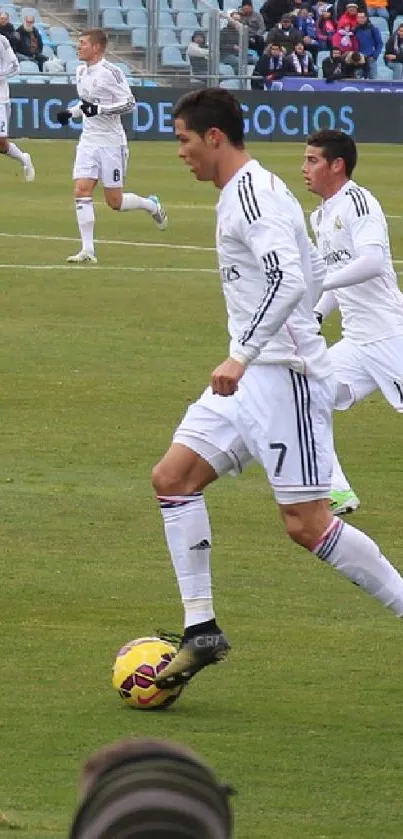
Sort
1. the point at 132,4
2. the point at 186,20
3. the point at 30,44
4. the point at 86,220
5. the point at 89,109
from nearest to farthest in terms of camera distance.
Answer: the point at 86,220 → the point at 89,109 → the point at 30,44 → the point at 186,20 → the point at 132,4

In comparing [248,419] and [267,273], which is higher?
[267,273]

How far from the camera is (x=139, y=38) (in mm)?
44156

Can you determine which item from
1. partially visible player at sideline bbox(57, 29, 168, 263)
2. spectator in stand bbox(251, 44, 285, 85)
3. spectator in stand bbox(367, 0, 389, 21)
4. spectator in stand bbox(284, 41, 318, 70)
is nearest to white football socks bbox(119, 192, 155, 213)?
partially visible player at sideline bbox(57, 29, 168, 263)

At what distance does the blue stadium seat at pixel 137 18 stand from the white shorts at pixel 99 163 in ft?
77.1

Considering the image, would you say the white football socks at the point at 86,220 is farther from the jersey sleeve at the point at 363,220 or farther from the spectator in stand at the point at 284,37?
the spectator in stand at the point at 284,37

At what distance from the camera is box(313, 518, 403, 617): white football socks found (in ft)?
21.0

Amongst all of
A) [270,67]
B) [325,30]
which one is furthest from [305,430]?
[325,30]

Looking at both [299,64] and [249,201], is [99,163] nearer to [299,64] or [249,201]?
[249,201]

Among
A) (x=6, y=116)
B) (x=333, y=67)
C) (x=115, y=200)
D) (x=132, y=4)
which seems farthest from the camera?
(x=132, y=4)

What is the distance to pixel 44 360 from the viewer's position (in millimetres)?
14641

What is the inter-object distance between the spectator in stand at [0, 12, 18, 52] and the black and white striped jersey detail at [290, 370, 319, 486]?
31.9 meters

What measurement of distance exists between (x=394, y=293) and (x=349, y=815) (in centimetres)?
536

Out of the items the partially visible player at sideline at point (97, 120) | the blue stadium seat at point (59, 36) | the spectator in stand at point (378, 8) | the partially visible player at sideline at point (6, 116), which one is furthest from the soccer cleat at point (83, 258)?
the spectator in stand at point (378, 8)

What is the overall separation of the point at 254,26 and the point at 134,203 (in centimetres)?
2224
